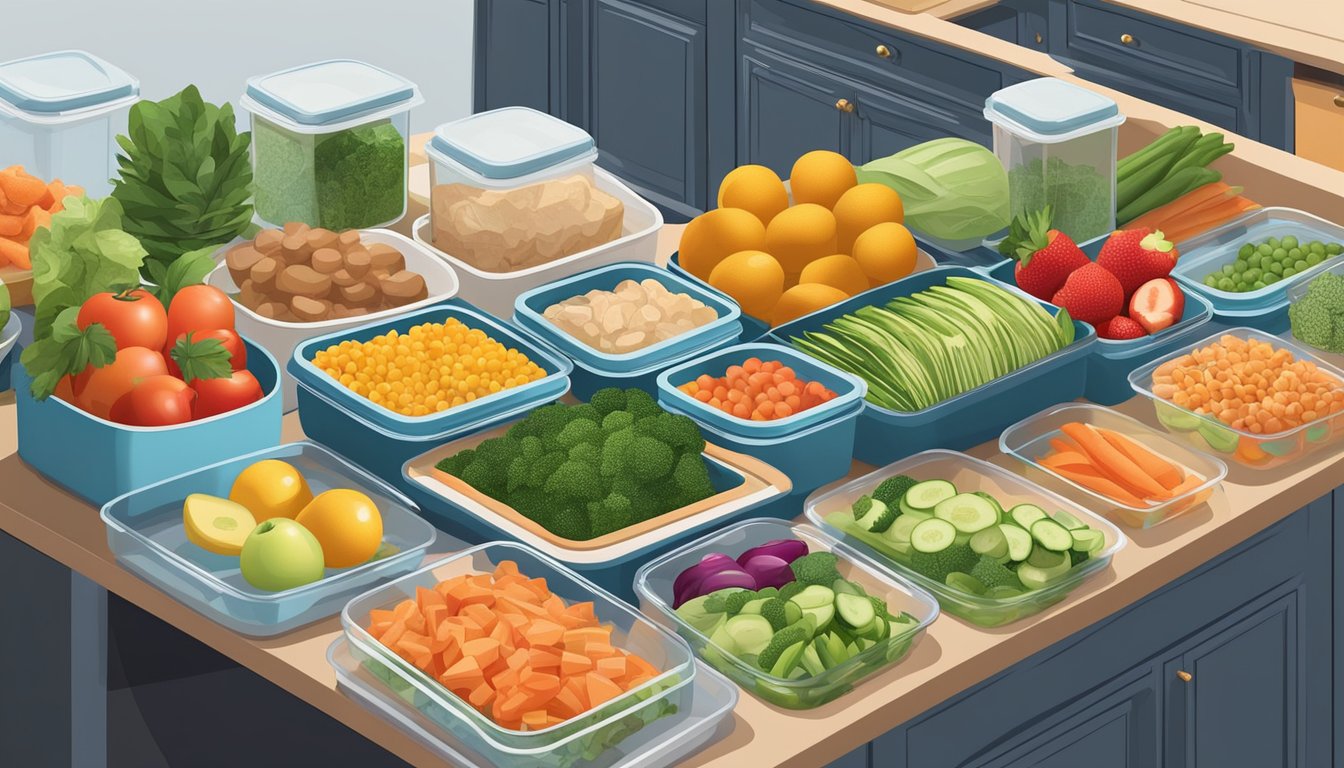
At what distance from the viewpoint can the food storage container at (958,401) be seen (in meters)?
2.88

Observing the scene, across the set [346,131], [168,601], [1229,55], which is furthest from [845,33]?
[168,601]

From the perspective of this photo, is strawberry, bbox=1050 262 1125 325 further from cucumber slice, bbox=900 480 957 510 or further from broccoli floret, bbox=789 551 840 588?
broccoli floret, bbox=789 551 840 588

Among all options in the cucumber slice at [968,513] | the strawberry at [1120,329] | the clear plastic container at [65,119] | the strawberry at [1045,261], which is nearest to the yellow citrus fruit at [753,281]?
the strawberry at [1045,261]

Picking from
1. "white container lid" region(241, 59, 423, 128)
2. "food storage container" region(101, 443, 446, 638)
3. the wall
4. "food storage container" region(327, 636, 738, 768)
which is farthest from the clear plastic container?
the wall

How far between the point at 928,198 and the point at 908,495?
90cm

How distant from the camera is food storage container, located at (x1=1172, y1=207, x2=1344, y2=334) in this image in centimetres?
328

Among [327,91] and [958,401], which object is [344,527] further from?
[327,91]

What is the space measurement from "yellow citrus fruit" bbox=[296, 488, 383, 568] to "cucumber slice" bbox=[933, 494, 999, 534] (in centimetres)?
74

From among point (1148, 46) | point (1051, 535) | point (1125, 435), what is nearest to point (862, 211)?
point (1125, 435)

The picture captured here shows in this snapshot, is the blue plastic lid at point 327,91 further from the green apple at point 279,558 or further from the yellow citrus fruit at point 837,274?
the green apple at point 279,558

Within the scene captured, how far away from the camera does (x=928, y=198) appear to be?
346cm

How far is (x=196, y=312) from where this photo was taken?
2.79m

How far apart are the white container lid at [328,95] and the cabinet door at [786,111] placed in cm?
175

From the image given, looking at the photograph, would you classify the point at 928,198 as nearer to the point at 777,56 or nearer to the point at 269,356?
the point at 269,356
